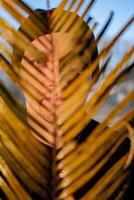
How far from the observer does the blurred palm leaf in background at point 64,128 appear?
1.67 ft

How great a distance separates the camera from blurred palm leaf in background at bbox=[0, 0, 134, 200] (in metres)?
0.51

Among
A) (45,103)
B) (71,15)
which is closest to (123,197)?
(45,103)

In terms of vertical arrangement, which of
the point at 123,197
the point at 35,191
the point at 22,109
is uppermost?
the point at 22,109

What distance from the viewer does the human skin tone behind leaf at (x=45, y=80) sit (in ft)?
1.68

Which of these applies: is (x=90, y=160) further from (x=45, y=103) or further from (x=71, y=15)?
(x=71, y=15)

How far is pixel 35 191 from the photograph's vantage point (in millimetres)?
526

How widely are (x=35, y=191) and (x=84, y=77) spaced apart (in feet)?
0.60

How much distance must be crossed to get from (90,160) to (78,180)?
0.11ft

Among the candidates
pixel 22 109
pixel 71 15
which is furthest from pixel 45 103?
pixel 71 15

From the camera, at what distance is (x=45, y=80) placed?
0.52 m

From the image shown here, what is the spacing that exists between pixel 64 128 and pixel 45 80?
0.07 meters

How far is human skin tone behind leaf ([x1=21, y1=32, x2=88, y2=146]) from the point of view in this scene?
513 millimetres

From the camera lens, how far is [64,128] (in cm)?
52

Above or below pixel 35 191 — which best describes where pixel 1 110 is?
above
